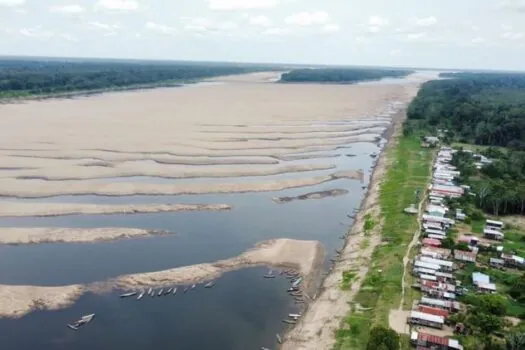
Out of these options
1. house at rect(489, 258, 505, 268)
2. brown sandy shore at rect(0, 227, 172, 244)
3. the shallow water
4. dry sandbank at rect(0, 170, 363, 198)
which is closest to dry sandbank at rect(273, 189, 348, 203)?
the shallow water

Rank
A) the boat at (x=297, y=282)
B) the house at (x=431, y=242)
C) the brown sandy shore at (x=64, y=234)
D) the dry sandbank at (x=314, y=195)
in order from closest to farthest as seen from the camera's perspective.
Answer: the boat at (x=297, y=282) < the house at (x=431, y=242) < the brown sandy shore at (x=64, y=234) < the dry sandbank at (x=314, y=195)

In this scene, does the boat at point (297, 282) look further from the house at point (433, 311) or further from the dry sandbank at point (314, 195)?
the dry sandbank at point (314, 195)

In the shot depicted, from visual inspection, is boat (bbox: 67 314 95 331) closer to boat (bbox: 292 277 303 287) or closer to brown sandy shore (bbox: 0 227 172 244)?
brown sandy shore (bbox: 0 227 172 244)

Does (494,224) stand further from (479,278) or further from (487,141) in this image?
(487,141)

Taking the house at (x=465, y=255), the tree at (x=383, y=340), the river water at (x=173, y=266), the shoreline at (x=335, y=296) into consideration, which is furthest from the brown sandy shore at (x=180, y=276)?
the house at (x=465, y=255)

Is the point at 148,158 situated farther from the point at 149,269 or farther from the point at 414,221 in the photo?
the point at 414,221
